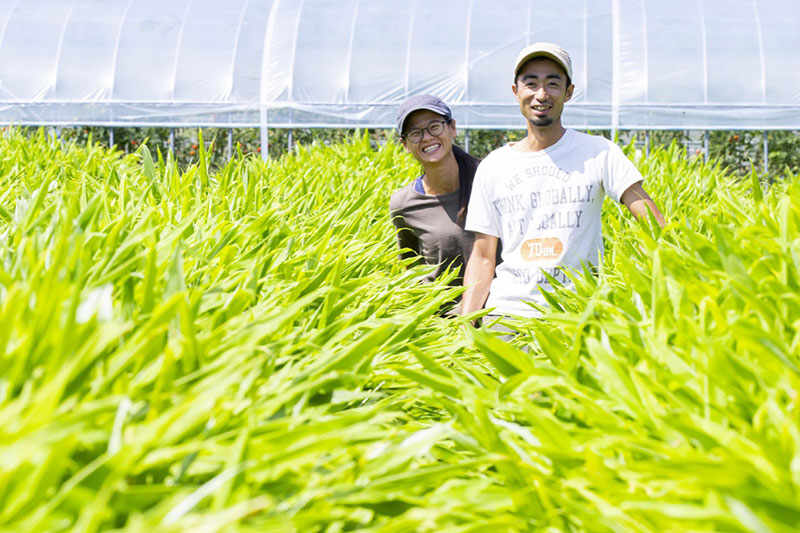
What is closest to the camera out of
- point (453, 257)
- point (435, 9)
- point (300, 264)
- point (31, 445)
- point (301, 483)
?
point (31, 445)

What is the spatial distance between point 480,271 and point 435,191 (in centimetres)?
69

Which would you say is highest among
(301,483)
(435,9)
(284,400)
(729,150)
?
(435,9)

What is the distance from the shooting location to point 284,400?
3.96 feet

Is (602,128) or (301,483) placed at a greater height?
(602,128)

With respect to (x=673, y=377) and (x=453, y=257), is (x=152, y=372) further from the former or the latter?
(x=453, y=257)

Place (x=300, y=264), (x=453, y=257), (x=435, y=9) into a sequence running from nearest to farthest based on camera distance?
(x=300, y=264)
(x=453, y=257)
(x=435, y=9)

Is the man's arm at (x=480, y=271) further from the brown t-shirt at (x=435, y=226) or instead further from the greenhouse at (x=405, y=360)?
the brown t-shirt at (x=435, y=226)

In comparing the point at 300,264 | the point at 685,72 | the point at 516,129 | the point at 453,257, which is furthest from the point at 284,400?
the point at 685,72

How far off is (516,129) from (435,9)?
2670mm

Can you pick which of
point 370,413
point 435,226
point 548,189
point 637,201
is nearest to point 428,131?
point 435,226

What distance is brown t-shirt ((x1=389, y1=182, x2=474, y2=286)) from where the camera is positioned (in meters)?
Result: 3.44

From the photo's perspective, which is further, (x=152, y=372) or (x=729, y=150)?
(x=729, y=150)

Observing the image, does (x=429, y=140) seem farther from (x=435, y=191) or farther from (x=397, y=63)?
(x=397, y=63)

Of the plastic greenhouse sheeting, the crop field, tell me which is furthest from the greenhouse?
the plastic greenhouse sheeting
